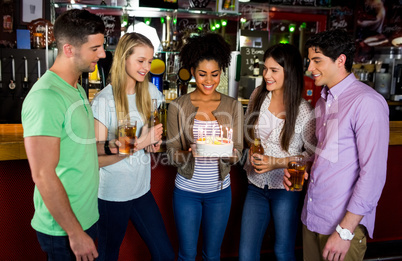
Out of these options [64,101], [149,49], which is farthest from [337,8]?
[64,101]

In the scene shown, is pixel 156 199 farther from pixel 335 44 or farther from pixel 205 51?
pixel 335 44

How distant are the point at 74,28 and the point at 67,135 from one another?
17.9 inches

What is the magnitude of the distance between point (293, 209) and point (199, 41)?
1215 millimetres

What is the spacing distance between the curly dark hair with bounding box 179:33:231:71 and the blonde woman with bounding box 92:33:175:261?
1.07 ft

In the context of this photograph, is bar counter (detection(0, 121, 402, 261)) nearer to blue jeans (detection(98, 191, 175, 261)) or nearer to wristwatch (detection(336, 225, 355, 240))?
blue jeans (detection(98, 191, 175, 261))

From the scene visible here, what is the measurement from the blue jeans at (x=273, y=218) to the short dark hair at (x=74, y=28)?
137cm

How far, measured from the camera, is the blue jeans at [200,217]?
2.23m

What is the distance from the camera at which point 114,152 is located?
6.56ft

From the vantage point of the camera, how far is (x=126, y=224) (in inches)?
83.1

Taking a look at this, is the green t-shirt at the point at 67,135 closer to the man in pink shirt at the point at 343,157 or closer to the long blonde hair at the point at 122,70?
the long blonde hair at the point at 122,70

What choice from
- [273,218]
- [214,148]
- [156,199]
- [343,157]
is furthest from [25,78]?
[343,157]

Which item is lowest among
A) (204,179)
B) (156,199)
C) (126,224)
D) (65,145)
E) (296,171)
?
(156,199)

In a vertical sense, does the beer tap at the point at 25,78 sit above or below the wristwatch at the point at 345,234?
above

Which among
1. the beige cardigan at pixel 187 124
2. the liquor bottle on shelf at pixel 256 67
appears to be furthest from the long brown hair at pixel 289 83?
the liquor bottle on shelf at pixel 256 67
